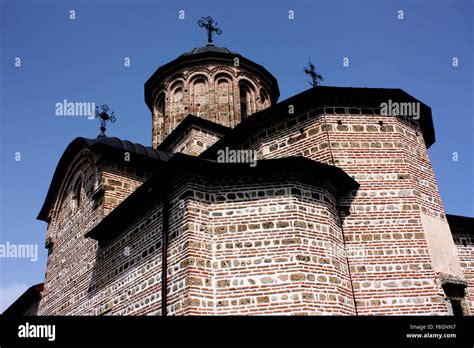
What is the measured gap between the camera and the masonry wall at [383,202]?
7.28 metres

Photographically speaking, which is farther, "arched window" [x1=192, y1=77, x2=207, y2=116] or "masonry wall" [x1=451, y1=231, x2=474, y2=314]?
"arched window" [x1=192, y1=77, x2=207, y2=116]

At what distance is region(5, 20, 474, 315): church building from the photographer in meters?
6.83

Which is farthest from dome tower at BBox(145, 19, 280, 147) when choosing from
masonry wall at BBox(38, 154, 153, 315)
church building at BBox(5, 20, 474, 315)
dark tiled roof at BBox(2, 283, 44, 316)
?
dark tiled roof at BBox(2, 283, 44, 316)

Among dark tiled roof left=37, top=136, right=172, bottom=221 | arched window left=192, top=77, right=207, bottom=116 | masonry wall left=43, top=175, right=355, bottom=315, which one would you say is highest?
arched window left=192, top=77, right=207, bottom=116

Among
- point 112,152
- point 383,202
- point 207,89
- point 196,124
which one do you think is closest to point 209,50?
point 207,89

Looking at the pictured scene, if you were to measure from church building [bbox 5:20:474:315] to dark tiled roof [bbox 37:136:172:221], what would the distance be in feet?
0.24

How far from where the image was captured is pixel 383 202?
7.98 meters

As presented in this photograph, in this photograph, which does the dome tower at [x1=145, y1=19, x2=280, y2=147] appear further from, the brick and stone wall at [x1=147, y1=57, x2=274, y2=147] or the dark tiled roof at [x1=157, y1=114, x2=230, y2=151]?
the dark tiled roof at [x1=157, y1=114, x2=230, y2=151]

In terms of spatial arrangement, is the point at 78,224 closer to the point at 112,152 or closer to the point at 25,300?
the point at 112,152

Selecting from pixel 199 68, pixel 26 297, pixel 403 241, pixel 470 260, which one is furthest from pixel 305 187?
pixel 26 297

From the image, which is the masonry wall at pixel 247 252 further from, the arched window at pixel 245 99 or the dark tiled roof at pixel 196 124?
the arched window at pixel 245 99
